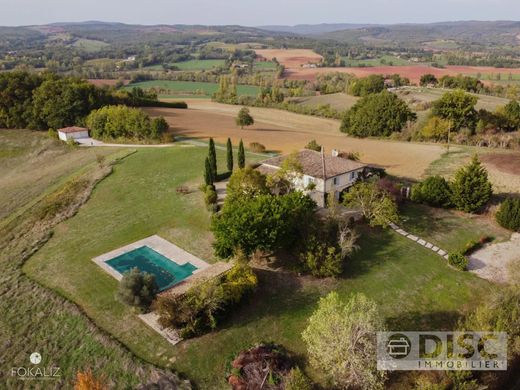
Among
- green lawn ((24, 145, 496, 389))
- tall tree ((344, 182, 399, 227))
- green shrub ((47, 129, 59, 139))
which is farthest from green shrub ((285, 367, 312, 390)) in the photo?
green shrub ((47, 129, 59, 139))

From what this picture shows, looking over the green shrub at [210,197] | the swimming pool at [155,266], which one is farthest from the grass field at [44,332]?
the green shrub at [210,197]

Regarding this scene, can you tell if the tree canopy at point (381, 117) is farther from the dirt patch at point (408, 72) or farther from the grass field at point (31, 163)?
the dirt patch at point (408, 72)

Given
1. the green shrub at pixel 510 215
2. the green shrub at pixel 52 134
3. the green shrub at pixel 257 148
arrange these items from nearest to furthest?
the green shrub at pixel 510 215 → the green shrub at pixel 257 148 → the green shrub at pixel 52 134

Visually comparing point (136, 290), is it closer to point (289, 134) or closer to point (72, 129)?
point (72, 129)

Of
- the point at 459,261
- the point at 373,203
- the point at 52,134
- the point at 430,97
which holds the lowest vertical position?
the point at 459,261

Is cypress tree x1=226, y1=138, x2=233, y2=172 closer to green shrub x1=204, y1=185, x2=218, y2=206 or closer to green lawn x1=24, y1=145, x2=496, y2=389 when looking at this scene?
green lawn x1=24, y1=145, x2=496, y2=389

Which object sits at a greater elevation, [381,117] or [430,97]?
[430,97]

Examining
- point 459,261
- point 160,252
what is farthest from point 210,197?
point 459,261
